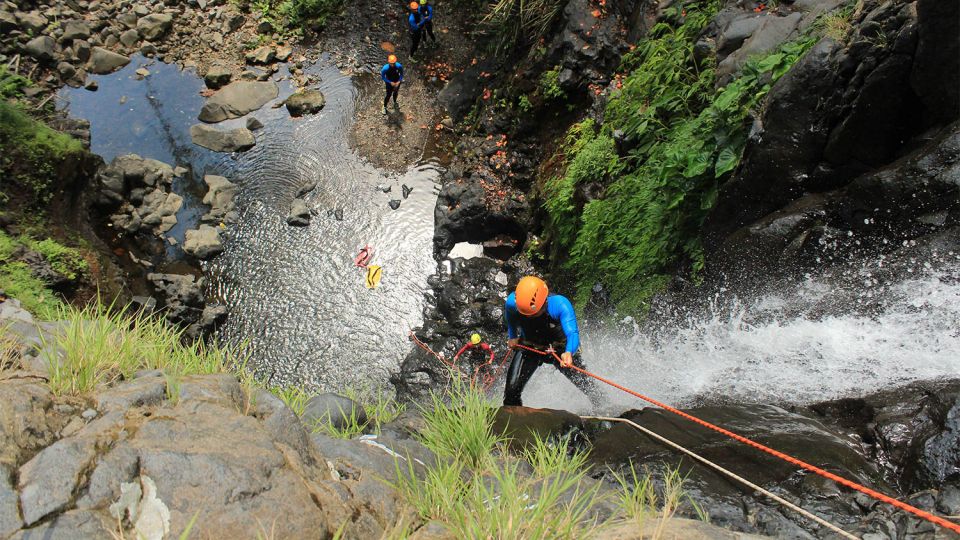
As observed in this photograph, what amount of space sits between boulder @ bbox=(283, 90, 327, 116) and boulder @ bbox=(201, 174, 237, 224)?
223cm

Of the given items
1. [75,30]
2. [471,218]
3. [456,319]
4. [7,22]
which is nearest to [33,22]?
[7,22]

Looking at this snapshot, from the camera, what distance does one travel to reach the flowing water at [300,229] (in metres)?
7.98

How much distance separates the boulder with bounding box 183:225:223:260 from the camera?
353 inches

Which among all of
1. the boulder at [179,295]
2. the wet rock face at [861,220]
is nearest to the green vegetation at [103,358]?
the boulder at [179,295]

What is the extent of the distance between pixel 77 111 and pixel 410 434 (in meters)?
11.9

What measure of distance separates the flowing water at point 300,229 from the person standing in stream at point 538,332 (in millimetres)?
2436

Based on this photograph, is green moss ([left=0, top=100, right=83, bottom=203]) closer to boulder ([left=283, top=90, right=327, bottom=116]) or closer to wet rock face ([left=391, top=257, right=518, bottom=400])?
boulder ([left=283, top=90, right=327, bottom=116])

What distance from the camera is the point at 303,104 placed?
36.4ft

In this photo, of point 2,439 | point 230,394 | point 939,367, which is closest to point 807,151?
point 939,367

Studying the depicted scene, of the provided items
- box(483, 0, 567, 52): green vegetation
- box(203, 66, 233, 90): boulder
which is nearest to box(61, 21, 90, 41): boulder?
box(203, 66, 233, 90): boulder

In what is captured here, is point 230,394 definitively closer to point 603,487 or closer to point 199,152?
point 603,487

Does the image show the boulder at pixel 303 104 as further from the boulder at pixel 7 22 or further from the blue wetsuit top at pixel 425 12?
the boulder at pixel 7 22

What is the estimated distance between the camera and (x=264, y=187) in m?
9.89

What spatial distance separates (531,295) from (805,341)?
2.74 metres
